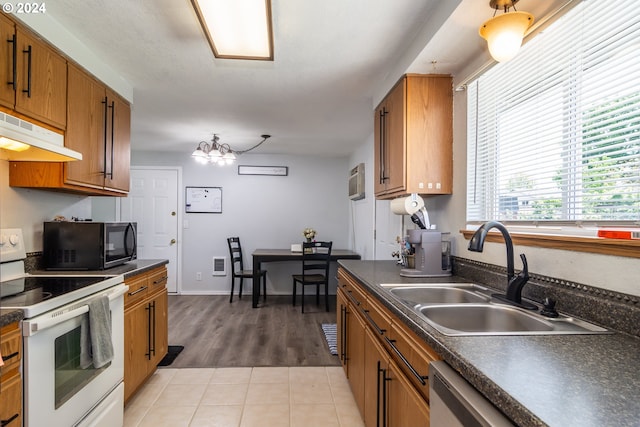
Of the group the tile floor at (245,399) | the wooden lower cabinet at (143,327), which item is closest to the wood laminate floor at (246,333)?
the tile floor at (245,399)

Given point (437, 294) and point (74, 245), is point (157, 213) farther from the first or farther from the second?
point (437, 294)

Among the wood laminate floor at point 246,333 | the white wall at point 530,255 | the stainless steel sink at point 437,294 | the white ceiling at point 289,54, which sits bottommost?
the wood laminate floor at point 246,333

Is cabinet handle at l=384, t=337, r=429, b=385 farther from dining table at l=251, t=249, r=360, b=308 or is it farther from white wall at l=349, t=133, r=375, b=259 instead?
dining table at l=251, t=249, r=360, b=308

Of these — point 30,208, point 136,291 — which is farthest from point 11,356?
point 30,208

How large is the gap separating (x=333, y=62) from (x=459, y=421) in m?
2.09

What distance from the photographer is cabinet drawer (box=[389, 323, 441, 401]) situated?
1.02 m

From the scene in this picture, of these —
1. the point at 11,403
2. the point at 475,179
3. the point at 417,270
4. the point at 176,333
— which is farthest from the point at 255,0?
the point at 176,333

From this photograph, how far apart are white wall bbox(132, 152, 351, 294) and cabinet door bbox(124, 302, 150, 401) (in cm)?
298

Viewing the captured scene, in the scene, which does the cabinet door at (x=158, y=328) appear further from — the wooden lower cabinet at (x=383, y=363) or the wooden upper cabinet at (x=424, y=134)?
the wooden upper cabinet at (x=424, y=134)

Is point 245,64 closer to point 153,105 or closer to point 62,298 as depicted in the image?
point 153,105

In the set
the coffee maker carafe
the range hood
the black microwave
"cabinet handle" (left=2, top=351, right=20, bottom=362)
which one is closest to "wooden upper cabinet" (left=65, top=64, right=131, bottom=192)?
the range hood

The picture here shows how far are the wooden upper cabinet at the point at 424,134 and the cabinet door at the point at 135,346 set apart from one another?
1.92 metres

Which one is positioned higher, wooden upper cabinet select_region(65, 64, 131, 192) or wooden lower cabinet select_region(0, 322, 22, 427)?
wooden upper cabinet select_region(65, 64, 131, 192)

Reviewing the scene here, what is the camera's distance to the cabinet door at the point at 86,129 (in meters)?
1.98
